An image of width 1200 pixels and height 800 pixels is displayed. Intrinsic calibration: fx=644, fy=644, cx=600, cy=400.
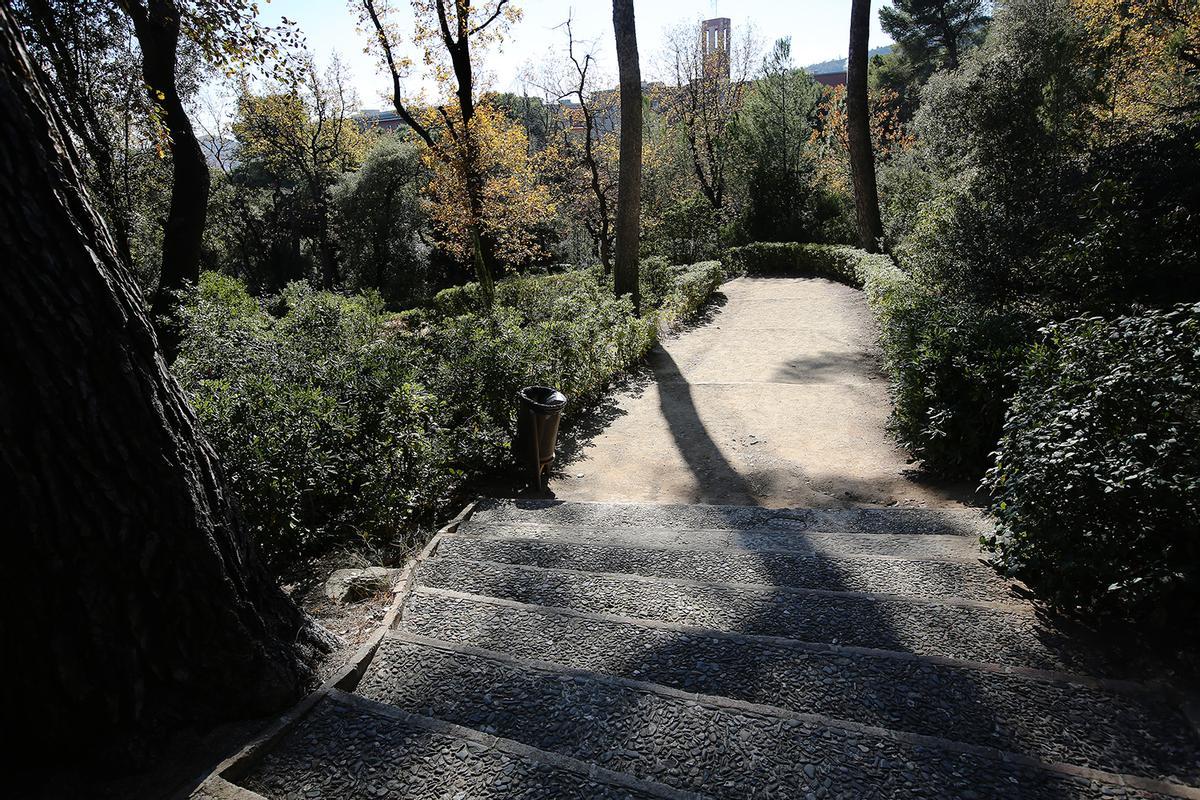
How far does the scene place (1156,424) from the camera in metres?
2.62

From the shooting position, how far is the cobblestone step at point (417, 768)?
1.80 m

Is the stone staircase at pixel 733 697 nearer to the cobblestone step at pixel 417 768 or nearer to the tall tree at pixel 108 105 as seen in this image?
the cobblestone step at pixel 417 768

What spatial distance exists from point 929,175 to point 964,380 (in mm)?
12729

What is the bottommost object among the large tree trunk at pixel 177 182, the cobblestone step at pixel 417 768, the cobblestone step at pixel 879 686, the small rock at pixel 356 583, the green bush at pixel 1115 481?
the small rock at pixel 356 583

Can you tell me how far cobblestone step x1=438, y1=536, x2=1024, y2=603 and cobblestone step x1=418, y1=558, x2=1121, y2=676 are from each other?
0.25m

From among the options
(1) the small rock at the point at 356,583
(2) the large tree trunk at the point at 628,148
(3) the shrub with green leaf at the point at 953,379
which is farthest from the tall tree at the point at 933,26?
(1) the small rock at the point at 356,583

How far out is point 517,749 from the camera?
1913mm

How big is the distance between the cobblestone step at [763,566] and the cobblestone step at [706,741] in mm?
1165

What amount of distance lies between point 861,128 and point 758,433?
38.7 ft

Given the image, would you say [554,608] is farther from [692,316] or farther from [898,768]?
[692,316]

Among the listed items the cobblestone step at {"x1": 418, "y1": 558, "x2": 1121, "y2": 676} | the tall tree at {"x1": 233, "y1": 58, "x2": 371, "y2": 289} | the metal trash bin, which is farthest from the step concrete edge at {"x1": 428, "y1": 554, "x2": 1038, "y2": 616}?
the tall tree at {"x1": 233, "y1": 58, "x2": 371, "y2": 289}

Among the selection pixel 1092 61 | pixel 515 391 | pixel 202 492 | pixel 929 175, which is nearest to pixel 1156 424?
pixel 202 492

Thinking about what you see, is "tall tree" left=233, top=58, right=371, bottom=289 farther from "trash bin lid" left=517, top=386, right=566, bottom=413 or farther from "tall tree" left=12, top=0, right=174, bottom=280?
"trash bin lid" left=517, top=386, right=566, bottom=413

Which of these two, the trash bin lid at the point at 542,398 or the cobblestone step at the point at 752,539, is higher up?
the trash bin lid at the point at 542,398
